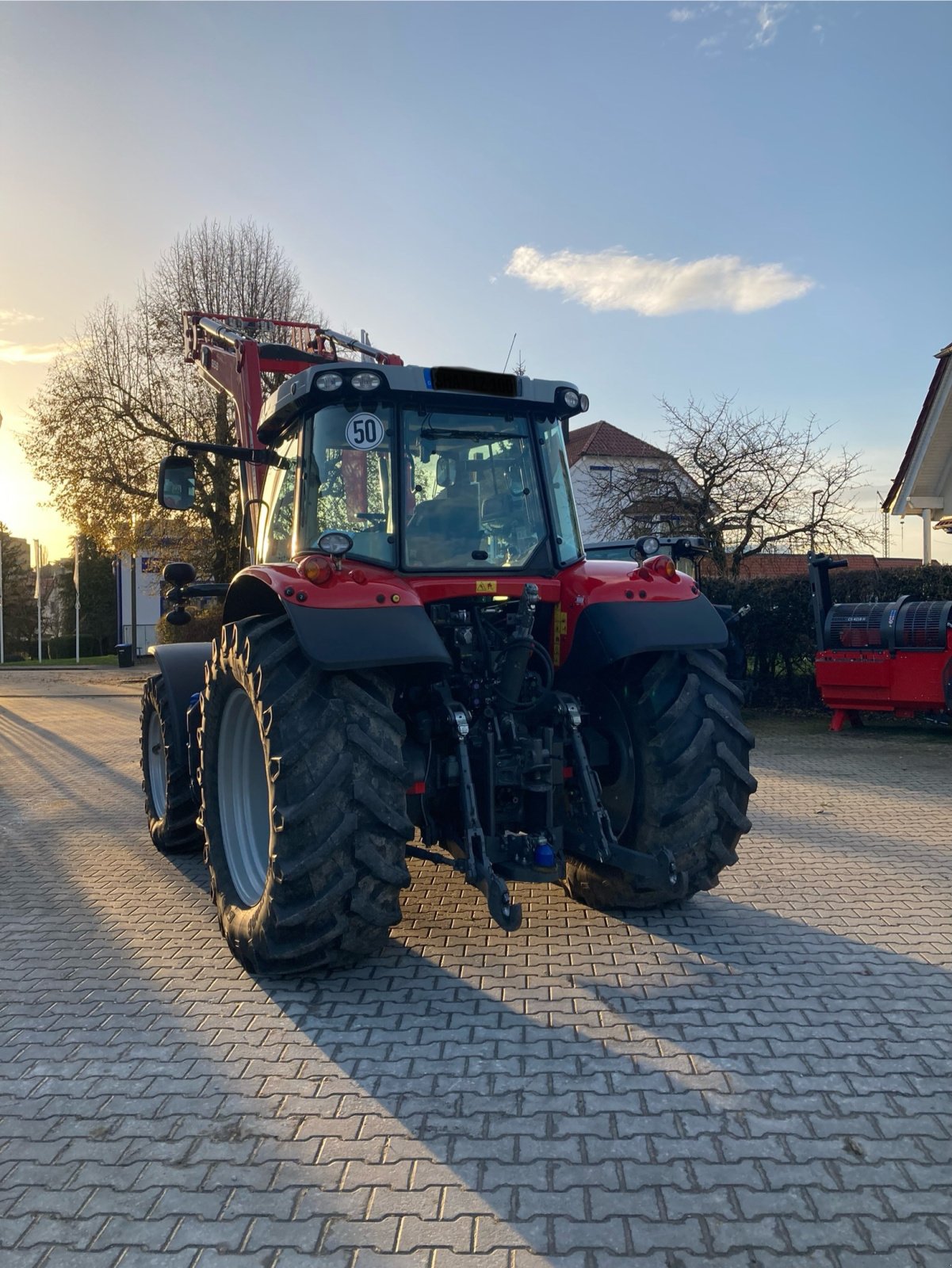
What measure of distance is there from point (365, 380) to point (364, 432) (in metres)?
0.22

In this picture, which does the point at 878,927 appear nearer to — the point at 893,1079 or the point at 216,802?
the point at 893,1079

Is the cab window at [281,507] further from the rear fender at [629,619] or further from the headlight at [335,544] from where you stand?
the rear fender at [629,619]

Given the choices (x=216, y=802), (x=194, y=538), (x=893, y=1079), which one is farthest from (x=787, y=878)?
(x=194, y=538)

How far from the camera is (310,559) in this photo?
13.1 ft

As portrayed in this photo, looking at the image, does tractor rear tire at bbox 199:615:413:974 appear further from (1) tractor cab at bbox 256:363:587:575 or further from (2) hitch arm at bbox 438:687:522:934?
(1) tractor cab at bbox 256:363:587:575

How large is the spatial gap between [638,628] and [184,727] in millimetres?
3122

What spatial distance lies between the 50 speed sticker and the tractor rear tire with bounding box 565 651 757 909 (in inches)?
60.8

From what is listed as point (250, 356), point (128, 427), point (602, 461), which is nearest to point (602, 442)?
point (602, 461)

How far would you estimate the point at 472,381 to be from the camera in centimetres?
460

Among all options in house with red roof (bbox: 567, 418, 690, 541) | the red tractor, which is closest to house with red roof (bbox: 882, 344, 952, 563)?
house with red roof (bbox: 567, 418, 690, 541)

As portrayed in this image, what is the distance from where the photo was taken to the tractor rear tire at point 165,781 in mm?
6145

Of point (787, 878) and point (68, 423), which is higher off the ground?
point (68, 423)

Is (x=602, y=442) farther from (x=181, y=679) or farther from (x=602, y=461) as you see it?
(x=181, y=679)

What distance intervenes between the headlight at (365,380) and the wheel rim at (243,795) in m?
1.50
